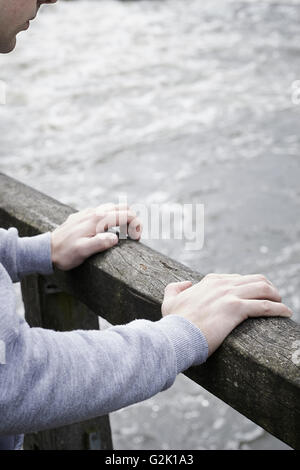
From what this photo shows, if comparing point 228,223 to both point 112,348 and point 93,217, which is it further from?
point 112,348

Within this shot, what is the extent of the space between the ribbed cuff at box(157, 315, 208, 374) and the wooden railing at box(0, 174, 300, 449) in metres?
0.03

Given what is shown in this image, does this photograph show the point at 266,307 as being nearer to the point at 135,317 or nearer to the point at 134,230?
the point at 135,317

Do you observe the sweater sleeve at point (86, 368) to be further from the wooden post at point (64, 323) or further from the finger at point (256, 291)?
the wooden post at point (64, 323)

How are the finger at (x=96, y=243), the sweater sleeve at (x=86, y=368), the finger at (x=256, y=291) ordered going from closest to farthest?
1. the sweater sleeve at (x=86, y=368)
2. the finger at (x=256, y=291)
3. the finger at (x=96, y=243)

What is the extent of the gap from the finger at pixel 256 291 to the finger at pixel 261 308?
0.02 m

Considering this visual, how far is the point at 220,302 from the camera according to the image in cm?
101

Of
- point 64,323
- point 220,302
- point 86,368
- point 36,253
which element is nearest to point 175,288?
point 220,302

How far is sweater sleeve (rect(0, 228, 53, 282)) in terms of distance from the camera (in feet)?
4.38

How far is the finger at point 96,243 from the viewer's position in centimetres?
126

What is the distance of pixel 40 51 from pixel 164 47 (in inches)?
56.7

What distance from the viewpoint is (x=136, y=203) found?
4.39m

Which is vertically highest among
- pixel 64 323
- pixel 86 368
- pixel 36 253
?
pixel 86 368

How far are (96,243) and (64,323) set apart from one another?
52cm

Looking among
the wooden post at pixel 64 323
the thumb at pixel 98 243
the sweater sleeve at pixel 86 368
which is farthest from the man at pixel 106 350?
the wooden post at pixel 64 323
